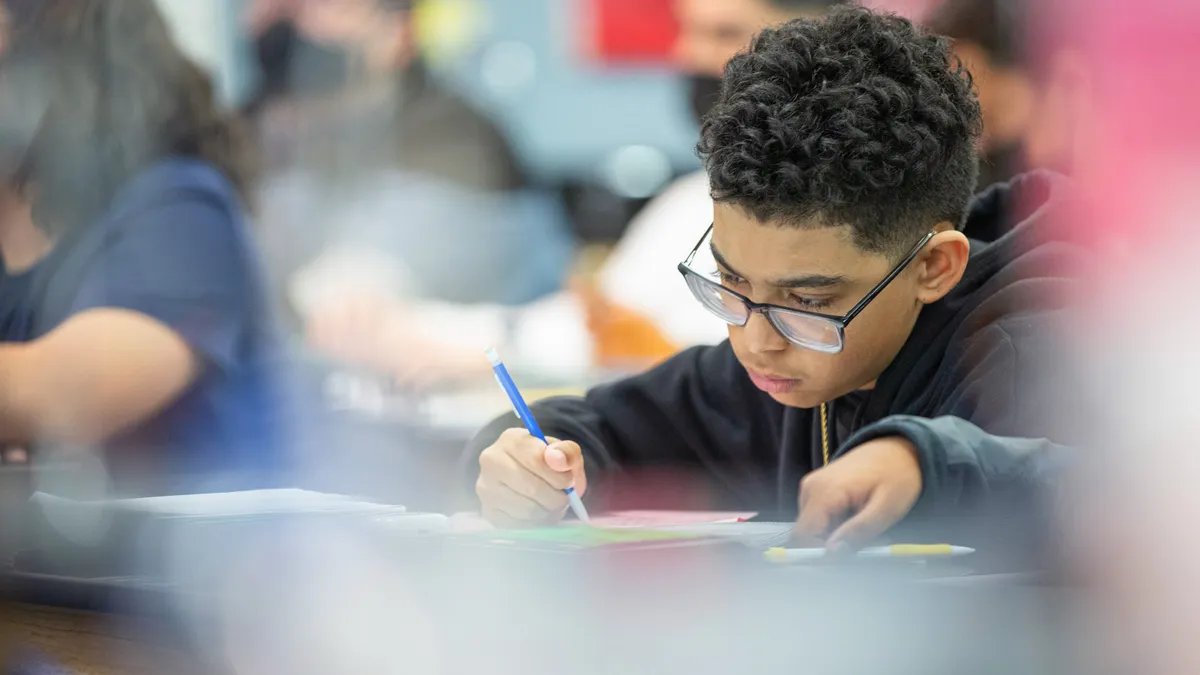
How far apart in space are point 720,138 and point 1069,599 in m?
0.28

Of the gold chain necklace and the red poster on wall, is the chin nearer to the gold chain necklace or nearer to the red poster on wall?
the gold chain necklace

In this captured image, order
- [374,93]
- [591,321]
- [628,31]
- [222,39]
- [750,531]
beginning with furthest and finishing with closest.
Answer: [628,31] < [374,93] < [222,39] < [591,321] < [750,531]

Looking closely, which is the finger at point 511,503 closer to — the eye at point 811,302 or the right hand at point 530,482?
the right hand at point 530,482

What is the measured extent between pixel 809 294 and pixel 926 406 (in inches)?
4.4

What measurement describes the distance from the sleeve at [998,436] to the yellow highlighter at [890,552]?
0.6 inches

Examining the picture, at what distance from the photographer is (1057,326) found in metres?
0.66

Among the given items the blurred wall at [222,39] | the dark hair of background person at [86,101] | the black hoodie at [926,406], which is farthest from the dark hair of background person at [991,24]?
the blurred wall at [222,39]

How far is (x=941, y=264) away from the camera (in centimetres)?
69

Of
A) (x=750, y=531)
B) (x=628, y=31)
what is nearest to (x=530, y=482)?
(x=750, y=531)

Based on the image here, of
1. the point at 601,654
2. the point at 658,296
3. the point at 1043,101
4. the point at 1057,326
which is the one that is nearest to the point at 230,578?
the point at 601,654

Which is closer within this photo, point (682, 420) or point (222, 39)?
point (682, 420)

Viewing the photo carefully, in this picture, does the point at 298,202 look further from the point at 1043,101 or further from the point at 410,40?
the point at 1043,101

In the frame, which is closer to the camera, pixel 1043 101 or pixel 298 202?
pixel 1043 101

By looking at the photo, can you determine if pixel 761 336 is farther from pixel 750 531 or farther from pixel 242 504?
pixel 242 504
